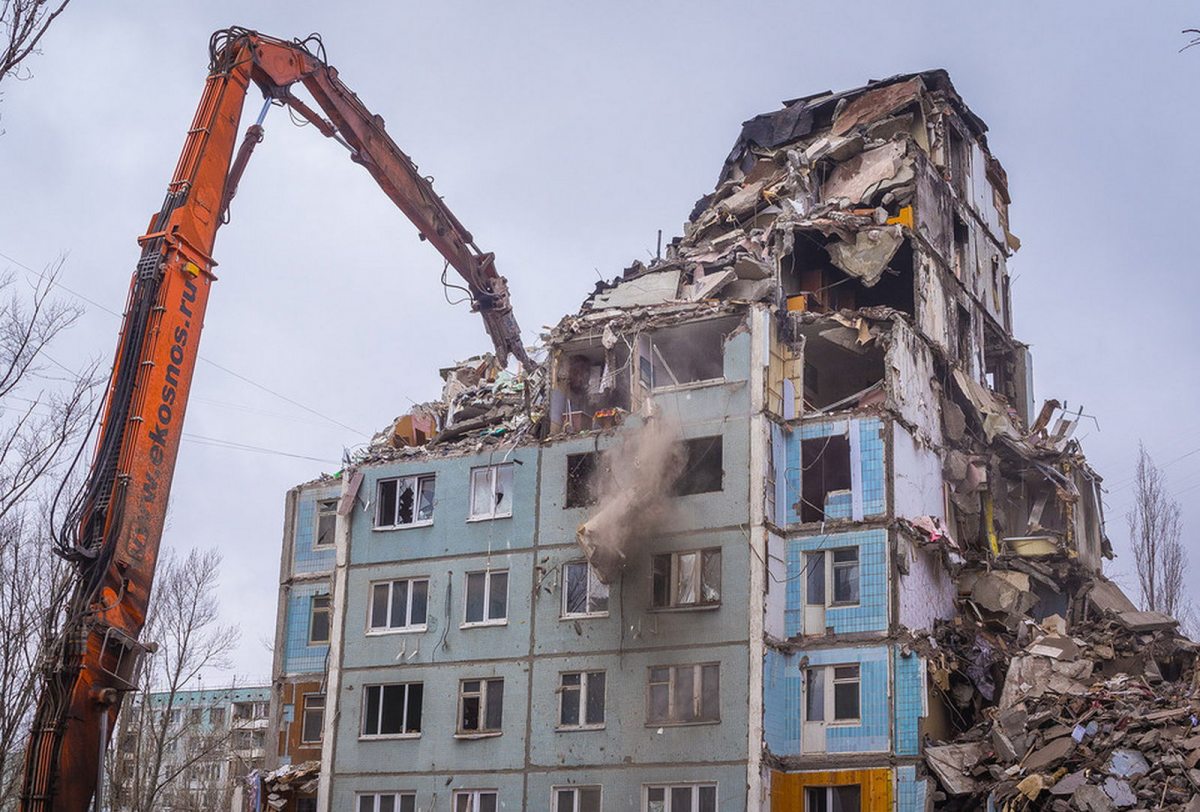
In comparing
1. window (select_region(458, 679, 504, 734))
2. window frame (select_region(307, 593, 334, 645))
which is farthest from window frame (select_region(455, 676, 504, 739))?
window frame (select_region(307, 593, 334, 645))

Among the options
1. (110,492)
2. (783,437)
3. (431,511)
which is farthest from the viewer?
(431,511)

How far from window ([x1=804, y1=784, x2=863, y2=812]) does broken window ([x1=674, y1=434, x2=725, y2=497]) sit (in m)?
7.36

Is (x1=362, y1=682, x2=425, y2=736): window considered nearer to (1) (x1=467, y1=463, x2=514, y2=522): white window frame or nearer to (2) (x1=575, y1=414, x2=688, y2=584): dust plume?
(1) (x1=467, y1=463, x2=514, y2=522): white window frame

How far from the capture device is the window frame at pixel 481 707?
114ft

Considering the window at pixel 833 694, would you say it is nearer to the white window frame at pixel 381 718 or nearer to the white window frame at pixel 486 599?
the white window frame at pixel 486 599

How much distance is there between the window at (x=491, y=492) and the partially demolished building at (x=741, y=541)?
8 cm

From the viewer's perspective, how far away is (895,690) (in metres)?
31.7

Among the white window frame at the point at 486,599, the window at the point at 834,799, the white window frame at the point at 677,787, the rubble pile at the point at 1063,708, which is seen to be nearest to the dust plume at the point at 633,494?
the white window frame at the point at 486,599

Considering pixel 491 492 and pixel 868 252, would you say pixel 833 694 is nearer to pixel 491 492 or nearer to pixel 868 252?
pixel 491 492

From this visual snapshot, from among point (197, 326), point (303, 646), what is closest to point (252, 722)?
point (303, 646)

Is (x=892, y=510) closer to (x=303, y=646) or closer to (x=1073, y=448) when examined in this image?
(x=1073, y=448)

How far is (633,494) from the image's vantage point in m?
33.9

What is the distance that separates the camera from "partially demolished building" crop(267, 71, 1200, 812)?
32188 millimetres

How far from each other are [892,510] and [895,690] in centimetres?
402
